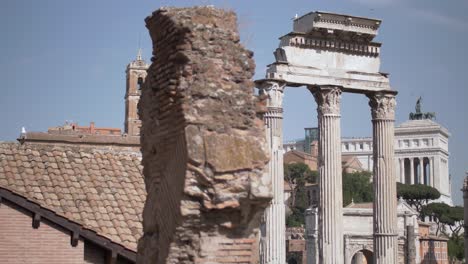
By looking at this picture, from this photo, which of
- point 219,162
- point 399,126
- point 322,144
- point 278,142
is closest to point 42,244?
point 219,162

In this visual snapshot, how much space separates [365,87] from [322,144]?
6.40ft

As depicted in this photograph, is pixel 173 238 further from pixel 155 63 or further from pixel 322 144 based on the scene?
pixel 322 144

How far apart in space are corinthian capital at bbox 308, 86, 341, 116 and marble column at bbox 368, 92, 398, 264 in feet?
4.08

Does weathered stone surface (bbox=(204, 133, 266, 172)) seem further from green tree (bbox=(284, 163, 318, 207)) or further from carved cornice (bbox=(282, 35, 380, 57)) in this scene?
green tree (bbox=(284, 163, 318, 207))

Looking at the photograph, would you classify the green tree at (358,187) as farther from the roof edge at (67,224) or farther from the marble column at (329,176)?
the roof edge at (67,224)

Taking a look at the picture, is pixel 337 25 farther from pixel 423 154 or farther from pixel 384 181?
pixel 423 154

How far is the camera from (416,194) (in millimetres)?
77625

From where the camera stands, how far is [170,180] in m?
6.06

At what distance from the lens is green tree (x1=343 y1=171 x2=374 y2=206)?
2933 inches

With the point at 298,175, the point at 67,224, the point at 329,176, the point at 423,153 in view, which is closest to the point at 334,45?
the point at 329,176

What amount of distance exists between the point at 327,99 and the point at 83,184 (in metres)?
9.40

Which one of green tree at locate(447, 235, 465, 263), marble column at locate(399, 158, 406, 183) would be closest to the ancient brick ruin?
green tree at locate(447, 235, 465, 263)

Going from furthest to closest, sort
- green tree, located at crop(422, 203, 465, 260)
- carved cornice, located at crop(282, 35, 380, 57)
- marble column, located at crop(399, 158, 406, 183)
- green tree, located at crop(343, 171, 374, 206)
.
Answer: marble column, located at crop(399, 158, 406, 183) → green tree, located at crop(343, 171, 374, 206) → green tree, located at crop(422, 203, 465, 260) → carved cornice, located at crop(282, 35, 380, 57)

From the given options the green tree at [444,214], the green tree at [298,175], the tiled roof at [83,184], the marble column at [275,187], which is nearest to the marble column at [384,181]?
the marble column at [275,187]
